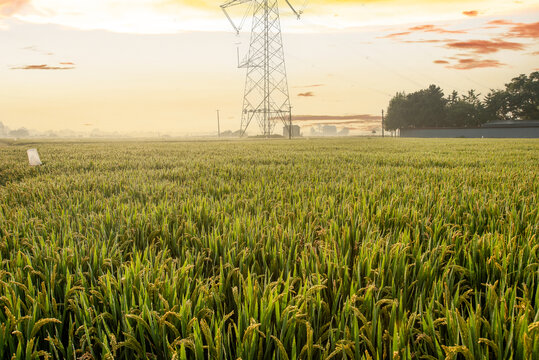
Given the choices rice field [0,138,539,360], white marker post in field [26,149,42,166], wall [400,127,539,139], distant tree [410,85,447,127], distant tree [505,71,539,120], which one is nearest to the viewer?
rice field [0,138,539,360]

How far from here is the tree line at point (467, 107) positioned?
3159 inches

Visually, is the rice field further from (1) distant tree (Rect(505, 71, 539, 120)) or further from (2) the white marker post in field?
(1) distant tree (Rect(505, 71, 539, 120))

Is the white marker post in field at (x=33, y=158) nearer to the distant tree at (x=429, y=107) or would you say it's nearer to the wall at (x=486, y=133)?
the wall at (x=486, y=133)

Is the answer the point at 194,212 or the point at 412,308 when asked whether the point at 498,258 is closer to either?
the point at 412,308

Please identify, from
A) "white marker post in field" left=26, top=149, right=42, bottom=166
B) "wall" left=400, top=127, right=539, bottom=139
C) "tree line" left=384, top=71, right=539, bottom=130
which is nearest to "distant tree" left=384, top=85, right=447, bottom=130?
"tree line" left=384, top=71, right=539, bottom=130

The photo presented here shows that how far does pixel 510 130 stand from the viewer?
213 ft

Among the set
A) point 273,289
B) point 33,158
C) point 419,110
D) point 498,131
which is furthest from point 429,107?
point 273,289

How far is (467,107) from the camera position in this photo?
8375cm

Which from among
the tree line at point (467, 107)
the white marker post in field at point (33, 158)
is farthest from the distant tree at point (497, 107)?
the white marker post in field at point (33, 158)

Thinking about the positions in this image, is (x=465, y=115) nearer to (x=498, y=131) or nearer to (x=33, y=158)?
(x=498, y=131)

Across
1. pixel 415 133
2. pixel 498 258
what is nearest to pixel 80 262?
pixel 498 258

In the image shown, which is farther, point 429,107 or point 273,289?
point 429,107

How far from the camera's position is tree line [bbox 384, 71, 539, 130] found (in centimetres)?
8025

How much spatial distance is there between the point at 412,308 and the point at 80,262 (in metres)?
1.76
